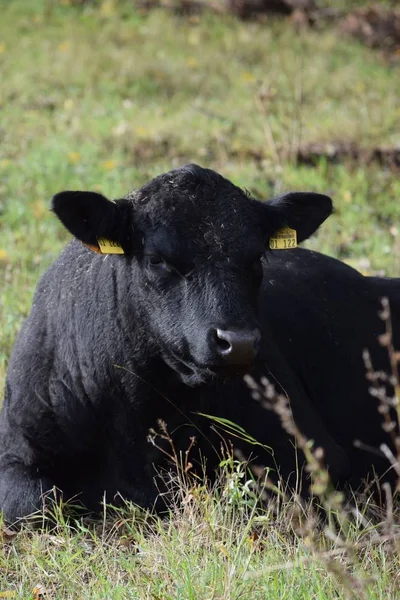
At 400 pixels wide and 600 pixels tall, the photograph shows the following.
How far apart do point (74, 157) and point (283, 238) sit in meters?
6.04

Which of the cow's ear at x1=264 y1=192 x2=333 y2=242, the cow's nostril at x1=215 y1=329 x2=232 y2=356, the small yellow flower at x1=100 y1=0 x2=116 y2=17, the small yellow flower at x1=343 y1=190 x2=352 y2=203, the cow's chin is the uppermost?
the small yellow flower at x1=100 y1=0 x2=116 y2=17

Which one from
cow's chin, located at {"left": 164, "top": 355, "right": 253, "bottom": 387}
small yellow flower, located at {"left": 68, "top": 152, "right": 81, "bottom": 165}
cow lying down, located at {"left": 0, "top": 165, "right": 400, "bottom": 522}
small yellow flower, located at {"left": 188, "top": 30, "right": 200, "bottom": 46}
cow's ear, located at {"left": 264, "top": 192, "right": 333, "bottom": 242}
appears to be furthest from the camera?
small yellow flower, located at {"left": 188, "top": 30, "right": 200, "bottom": 46}

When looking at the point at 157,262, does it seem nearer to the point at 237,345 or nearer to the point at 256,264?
the point at 256,264

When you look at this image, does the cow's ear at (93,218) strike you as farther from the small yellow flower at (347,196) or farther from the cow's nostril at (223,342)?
the small yellow flower at (347,196)

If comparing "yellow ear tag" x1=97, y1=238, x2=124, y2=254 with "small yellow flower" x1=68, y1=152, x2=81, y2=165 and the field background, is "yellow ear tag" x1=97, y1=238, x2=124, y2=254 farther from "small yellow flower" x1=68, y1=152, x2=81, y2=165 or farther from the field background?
"small yellow flower" x1=68, y1=152, x2=81, y2=165

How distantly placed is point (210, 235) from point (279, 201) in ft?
2.06

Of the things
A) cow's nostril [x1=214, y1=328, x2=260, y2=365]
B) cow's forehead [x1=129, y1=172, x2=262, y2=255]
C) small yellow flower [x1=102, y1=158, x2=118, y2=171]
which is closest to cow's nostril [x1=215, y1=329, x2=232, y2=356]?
cow's nostril [x1=214, y1=328, x2=260, y2=365]

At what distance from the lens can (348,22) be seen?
1661cm

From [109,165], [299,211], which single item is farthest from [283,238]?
[109,165]

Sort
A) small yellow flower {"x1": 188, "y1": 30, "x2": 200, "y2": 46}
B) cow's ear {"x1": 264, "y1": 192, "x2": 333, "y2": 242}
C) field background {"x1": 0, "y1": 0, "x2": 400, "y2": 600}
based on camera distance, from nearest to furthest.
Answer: field background {"x1": 0, "y1": 0, "x2": 400, "y2": 600} → cow's ear {"x1": 264, "y1": 192, "x2": 333, "y2": 242} → small yellow flower {"x1": 188, "y1": 30, "x2": 200, "y2": 46}

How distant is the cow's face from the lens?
13.6ft

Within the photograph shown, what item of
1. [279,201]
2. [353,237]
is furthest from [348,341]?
[353,237]

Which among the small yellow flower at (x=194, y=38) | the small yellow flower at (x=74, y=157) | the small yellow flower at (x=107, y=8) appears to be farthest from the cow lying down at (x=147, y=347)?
the small yellow flower at (x=107, y=8)

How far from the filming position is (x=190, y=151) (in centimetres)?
1093
